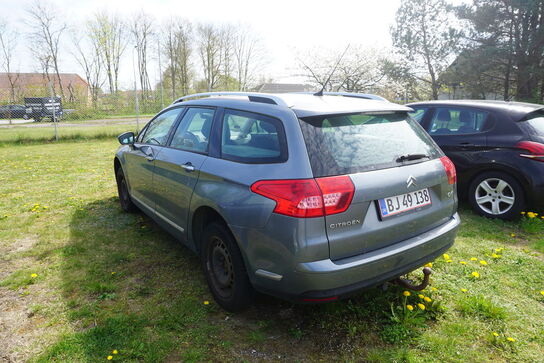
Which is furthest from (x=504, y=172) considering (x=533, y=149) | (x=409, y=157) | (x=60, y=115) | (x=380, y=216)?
(x=60, y=115)

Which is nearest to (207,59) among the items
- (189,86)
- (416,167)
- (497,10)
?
(189,86)

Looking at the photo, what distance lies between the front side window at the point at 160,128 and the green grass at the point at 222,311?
1.17 metres

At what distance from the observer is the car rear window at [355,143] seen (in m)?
2.27

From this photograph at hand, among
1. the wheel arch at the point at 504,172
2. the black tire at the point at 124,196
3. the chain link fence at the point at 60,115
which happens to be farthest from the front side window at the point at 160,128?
the chain link fence at the point at 60,115

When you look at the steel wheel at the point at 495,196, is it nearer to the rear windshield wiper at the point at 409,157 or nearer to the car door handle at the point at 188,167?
the rear windshield wiper at the point at 409,157

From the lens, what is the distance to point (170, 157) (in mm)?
3434

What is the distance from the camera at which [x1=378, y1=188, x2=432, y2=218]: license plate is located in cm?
234

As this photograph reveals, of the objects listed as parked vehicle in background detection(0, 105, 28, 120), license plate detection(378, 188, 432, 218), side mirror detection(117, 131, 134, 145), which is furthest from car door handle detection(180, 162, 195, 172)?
parked vehicle in background detection(0, 105, 28, 120)

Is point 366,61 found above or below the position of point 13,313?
above

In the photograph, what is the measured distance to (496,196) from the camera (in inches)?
190

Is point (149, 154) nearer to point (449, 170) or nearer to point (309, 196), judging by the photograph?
point (309, 196)

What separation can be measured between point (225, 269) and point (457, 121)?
4.22 metres

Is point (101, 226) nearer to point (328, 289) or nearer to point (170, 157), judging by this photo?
point (170, 157)

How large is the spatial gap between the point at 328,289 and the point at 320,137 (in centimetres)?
94
